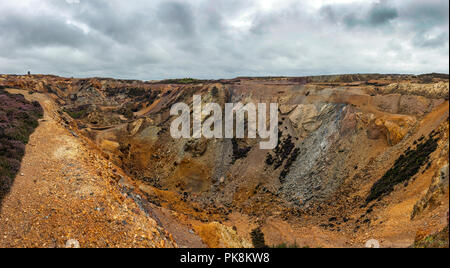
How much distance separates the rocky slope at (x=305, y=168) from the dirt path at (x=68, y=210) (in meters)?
3.47

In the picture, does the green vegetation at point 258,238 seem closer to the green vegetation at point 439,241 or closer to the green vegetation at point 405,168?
the green vegetation at point 405,168

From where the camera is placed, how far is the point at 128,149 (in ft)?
128

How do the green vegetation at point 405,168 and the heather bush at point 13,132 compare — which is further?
the green vegetation at point 405,168

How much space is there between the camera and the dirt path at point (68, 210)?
1098 centimetres

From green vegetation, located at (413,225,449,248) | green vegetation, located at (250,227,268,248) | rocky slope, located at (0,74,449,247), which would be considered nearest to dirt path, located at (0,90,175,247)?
rocky slope, located at (0,74,449,247)

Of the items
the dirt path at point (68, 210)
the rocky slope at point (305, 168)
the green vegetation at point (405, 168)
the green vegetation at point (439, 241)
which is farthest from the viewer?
the green vegetation at point (405, 168)

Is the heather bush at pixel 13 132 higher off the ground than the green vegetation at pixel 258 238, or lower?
higher

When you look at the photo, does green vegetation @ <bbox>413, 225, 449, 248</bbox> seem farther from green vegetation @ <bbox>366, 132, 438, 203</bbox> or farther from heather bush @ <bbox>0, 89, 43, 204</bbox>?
heather bush @ <bbox>0, 89, 43, 204</bbox>

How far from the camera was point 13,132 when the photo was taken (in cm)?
2022

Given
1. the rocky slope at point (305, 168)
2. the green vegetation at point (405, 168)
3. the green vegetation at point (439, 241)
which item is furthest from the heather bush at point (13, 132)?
the green vegetation at point (405, 168)

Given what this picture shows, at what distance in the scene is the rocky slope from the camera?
17.5 meters

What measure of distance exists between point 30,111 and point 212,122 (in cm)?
2419

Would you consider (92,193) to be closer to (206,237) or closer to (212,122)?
(206,237)
